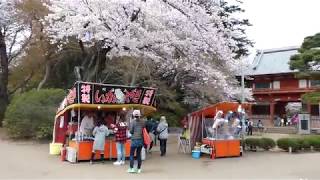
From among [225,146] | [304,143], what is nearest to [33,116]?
[225,146]

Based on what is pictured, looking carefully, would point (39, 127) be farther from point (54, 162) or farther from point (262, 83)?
point (262, 83)

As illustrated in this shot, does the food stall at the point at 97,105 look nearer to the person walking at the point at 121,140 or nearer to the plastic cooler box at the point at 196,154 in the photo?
the person walking at the point at 121,140

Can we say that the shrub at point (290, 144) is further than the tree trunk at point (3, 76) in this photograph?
No

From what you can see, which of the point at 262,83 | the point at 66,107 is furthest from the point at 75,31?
the point at 262,83

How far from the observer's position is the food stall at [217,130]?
56.6 feet

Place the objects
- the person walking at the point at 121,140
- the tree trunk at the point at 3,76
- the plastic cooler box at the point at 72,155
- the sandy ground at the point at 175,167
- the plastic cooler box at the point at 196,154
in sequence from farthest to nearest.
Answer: the tree trunk at the point at 3,76
the plastic cooler box at the point at 196,154
the plastic cooler box at the point at 72,155
the person walking at the point at 121,140
the sandy ground at the point at 175,167

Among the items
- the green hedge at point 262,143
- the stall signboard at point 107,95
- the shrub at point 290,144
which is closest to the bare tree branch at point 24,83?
the stall signboard at point 107,95

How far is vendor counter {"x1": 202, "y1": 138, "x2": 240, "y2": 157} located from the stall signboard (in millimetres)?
2766

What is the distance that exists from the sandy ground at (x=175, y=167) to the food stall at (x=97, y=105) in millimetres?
650

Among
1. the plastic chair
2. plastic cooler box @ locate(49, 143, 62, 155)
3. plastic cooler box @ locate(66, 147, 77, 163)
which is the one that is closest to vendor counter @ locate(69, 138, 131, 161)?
plastic cooler box @ locate(66, 147, 77, 163)

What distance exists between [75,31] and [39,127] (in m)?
7.33

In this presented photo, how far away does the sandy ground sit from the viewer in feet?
40.4

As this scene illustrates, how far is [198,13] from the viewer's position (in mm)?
18328

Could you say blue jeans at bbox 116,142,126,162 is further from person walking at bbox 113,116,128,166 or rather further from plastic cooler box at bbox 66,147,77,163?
plastic cooler box at bbox 66,147,77,163
